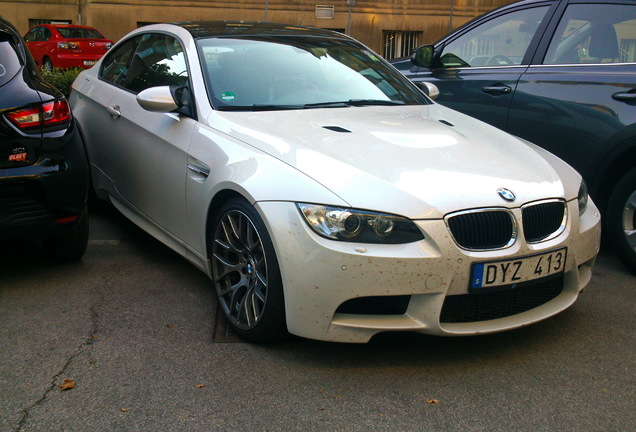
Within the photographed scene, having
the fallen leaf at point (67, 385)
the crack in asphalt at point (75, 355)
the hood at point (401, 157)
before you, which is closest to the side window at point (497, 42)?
the hood at point (401, 157)

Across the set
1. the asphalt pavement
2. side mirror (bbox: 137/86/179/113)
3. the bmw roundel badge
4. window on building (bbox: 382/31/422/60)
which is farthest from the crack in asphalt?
window on building (bbox: 382/31/422/60)

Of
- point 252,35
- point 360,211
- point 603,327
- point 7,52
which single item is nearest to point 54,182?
point 7,52

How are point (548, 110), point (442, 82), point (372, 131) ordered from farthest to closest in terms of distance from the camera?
point (442, 82) → point (548, 110) → point (372, 131)

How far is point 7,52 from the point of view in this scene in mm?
4359

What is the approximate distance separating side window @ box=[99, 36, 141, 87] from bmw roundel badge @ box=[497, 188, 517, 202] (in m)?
2.91

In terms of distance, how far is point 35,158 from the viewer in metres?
4.09

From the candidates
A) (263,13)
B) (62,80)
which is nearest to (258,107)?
(62,80)

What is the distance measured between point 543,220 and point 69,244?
9.05 ft

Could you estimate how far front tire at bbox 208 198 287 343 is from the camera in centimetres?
335

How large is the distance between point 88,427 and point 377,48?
25670mm

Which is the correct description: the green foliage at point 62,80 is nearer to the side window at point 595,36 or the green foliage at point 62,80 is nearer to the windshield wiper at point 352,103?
the windshield wiper at point 352,103

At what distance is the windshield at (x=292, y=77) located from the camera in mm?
4219

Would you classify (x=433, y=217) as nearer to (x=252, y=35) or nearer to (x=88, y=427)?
(x=88, y=427)

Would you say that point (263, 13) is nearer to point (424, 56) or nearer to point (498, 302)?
point (424, 56)
